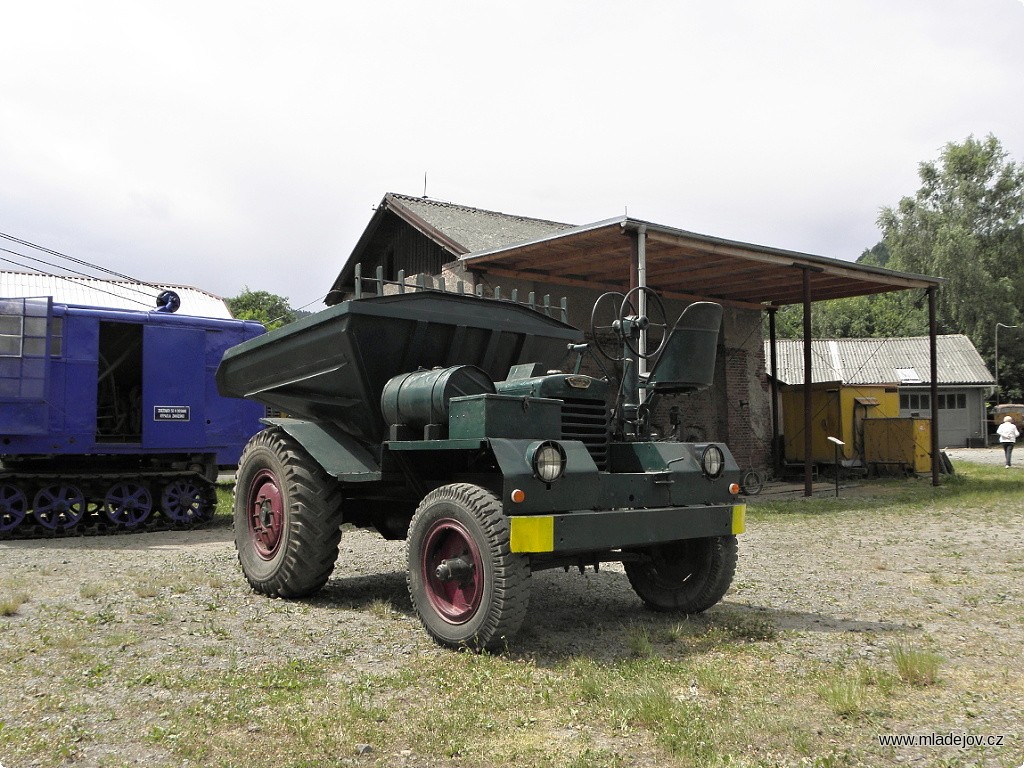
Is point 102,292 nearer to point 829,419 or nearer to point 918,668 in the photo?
point 829,419

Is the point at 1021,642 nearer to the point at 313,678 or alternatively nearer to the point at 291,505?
the point at 313,678

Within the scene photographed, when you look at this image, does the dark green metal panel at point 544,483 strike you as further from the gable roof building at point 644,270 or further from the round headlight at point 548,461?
the gable roof building at point 644,270

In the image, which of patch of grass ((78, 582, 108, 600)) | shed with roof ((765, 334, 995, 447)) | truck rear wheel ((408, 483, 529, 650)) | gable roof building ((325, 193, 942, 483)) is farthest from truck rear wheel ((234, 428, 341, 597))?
shed with roof ((765, 334, 995, 447))

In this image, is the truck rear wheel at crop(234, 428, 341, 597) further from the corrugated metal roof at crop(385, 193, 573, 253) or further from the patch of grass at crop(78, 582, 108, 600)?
the corrugated metal roof at crop(385, 193, 573, 253)

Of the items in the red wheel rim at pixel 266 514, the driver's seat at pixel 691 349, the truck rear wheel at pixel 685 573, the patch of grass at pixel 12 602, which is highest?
the driver's seat at pixel 691 349

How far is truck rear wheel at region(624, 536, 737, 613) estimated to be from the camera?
20.1ft

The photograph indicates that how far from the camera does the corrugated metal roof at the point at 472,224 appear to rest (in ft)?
57.7

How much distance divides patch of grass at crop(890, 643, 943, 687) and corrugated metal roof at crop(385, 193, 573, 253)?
1272 centimetres

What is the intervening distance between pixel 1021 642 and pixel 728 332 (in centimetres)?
1498

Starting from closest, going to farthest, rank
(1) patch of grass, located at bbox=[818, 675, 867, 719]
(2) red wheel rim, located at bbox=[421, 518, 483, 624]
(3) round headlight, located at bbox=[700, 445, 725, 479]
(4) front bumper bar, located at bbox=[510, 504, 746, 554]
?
1. (1) patch of grass, located at bbox=[818, 675, 867, 719]
2. (4) front bumper bar, located at bbox=[510, 504, 746, 554]
3. (2) red wheel rim, located at bbox=[421, 518, 483, 624]
4. (3) round headlight, located at bbox=[700, 445, 725, 479]

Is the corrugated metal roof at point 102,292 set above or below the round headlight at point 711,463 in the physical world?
above

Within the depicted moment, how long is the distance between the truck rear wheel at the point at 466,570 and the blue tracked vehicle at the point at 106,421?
8069 mm

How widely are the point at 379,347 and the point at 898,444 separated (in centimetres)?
1771

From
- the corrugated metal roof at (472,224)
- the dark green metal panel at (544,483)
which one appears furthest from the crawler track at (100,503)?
the dark green metal panel at (544,483)
